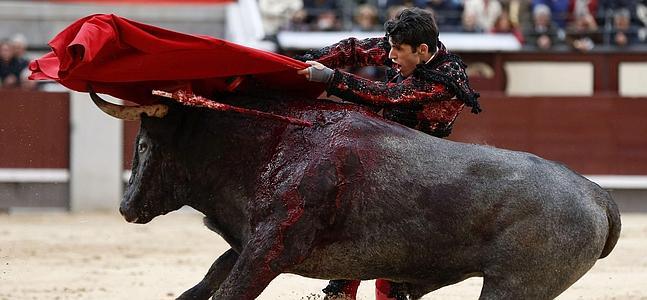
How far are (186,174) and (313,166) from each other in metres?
0.45

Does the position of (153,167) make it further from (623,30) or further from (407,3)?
(623,30)

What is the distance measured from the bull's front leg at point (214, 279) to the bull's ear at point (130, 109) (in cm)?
58

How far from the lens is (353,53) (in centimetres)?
452

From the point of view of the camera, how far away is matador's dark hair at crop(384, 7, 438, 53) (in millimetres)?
4262

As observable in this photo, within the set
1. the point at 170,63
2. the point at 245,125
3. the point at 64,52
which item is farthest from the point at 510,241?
the point at 64,52

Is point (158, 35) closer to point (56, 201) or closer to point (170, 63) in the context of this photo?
point (170, 63)

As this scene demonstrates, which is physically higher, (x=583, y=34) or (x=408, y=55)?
(x=408, y=55)

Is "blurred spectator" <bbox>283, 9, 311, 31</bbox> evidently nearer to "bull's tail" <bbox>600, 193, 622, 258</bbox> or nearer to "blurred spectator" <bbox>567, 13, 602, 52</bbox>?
"blurred spectator" <bbox>567, 13, 602, 52</bbox>

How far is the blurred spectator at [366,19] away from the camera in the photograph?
1234 centimetres

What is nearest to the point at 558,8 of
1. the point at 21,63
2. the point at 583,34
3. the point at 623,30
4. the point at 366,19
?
the point at 583,34

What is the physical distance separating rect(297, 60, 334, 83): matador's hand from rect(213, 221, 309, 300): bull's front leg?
0.50 meters

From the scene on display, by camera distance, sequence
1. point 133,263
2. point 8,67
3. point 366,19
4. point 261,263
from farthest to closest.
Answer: point 366,19, point 8,67, point 133,263, point 261,263

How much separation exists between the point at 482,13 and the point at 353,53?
8.56 metres

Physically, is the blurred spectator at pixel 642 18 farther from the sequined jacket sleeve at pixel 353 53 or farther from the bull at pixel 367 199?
the bull at pixel 367 199
